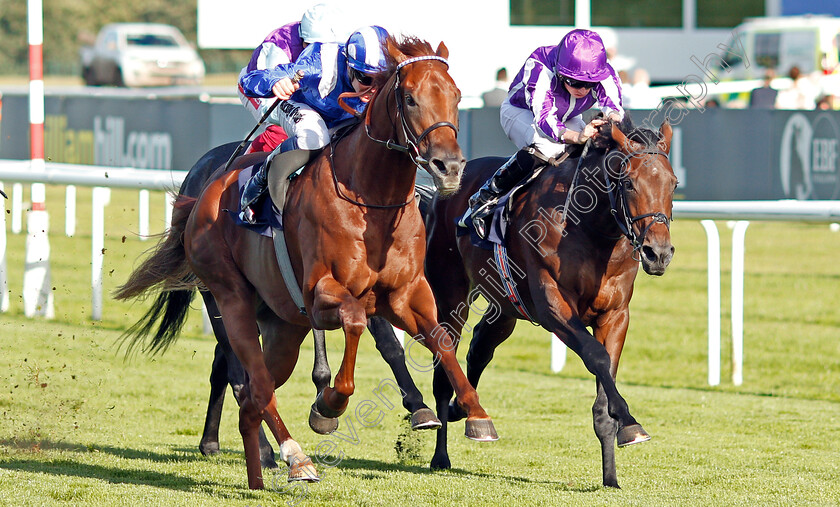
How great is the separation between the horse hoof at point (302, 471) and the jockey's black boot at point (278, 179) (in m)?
0.97

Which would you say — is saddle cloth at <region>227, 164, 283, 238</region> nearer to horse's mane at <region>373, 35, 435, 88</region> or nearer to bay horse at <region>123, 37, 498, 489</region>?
bay horse at <region>123, 37, 498, 489</region>

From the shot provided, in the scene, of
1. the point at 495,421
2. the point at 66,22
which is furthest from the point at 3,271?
the point at 66,22

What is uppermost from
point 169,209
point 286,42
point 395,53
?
point 286,42

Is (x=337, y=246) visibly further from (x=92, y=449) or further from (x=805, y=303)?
(x=805, y=303)

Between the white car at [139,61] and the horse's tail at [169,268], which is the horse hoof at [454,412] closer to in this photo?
the horse's tail at [169,268]

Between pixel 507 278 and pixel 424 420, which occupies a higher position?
pixel 507 278

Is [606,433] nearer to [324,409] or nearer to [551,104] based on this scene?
[324,409]

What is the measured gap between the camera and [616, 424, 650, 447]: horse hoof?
4.27 m

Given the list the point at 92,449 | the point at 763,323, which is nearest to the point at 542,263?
the point at 92,449

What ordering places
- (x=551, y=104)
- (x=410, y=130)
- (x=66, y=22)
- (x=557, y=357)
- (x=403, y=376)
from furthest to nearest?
1. (x=66, y=22)
2. (x=557, y=357)
3. (x=551, y=104)
4. (x=403, y=376)
5. (x=410, y=130)

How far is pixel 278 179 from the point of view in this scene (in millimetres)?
4449

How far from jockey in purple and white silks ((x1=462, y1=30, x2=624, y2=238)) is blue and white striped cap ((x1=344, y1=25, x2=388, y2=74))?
980mm

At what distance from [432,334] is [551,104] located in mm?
1379

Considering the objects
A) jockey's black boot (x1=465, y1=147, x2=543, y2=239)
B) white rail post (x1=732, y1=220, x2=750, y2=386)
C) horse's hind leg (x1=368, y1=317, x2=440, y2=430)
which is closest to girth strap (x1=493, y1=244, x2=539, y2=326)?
jockey's black boot (x1=465, y1=147, x2=543, y2=239)
